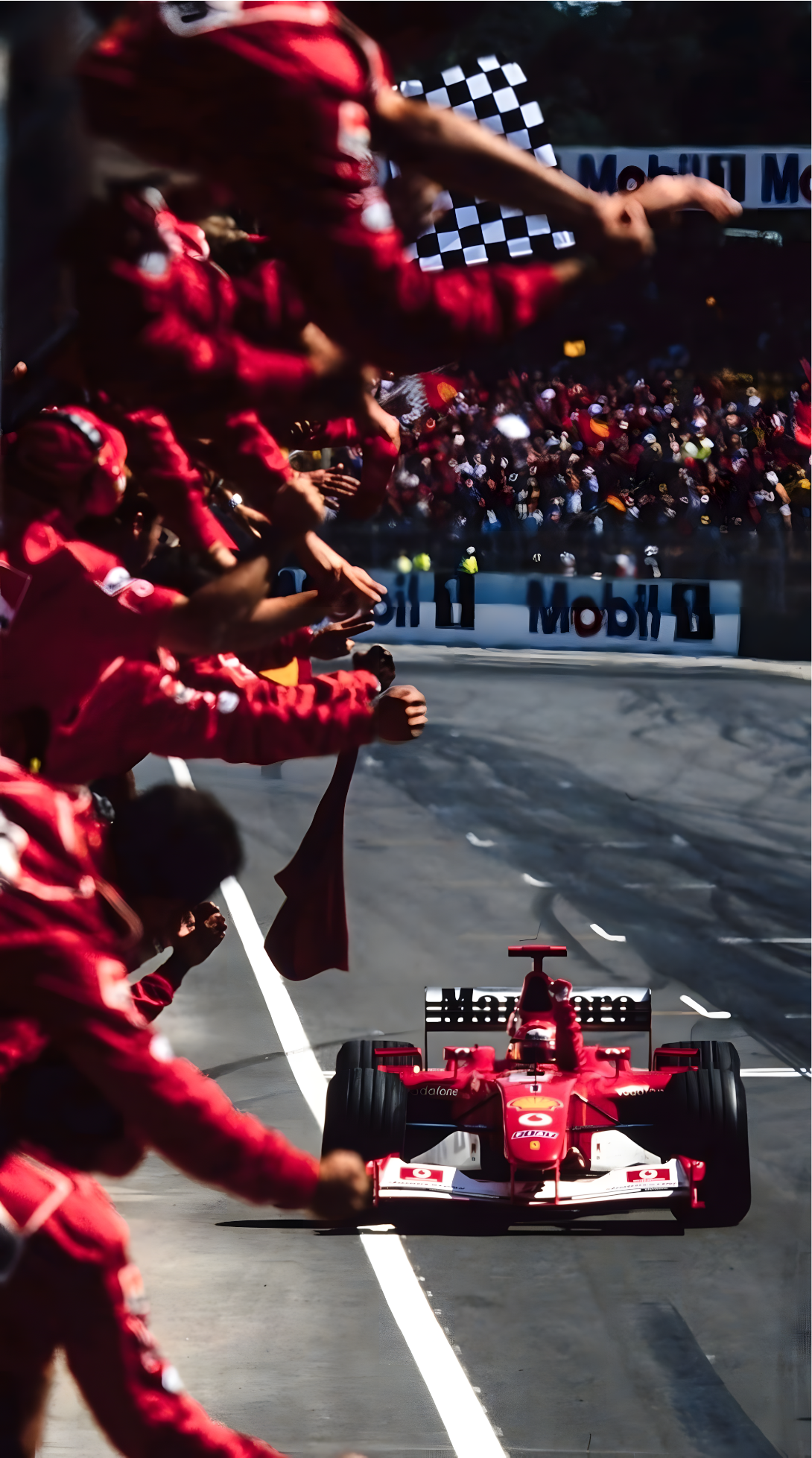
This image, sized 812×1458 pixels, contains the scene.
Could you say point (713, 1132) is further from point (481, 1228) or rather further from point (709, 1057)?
point (481, 1228)

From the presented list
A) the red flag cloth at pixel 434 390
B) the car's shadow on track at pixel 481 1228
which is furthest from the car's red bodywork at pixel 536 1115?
the red flag cloth at pixel 434 390

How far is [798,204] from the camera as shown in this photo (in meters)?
7.07

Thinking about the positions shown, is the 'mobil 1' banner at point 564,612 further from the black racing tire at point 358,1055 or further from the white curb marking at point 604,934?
the black racing tire at point 358,1055

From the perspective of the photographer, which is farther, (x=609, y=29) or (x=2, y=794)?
(x=609, y=29)

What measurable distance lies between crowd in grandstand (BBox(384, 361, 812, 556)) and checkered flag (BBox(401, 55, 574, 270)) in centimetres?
1889

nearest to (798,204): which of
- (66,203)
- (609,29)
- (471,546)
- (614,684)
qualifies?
(609,29)

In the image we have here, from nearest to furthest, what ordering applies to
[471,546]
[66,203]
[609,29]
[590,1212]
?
1. [66,203]
2. [609,29]
3. [590,1212]
4. [471,546]

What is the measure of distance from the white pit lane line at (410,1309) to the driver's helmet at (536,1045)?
0.94 m

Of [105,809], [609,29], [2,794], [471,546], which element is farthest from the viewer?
[471,546]

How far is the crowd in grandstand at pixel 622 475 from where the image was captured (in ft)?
78.3

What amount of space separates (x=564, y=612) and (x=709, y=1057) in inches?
660

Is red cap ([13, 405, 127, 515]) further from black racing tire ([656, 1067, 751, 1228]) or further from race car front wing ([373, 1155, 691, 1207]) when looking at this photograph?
black racing tire ([656, 1067, 751, 1228])

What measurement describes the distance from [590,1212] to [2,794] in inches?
200

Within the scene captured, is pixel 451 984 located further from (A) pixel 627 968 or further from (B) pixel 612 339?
(B) pixel 612 339
